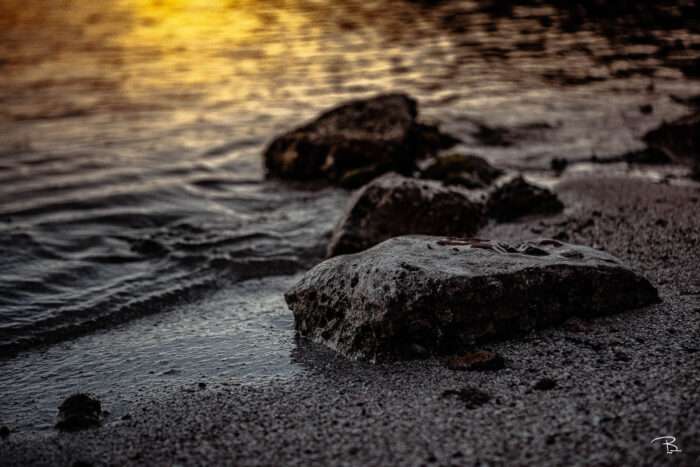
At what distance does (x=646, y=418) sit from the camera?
3.52 m

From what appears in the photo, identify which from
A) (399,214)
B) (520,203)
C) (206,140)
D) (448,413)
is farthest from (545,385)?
(206,140)

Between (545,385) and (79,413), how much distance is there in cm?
262

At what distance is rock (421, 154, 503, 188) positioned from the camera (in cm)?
878

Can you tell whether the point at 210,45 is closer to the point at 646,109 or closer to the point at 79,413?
the point at 646,109

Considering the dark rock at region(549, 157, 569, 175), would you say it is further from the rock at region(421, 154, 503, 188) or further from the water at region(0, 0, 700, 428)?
the rock at region(421, 154, 503, 188)

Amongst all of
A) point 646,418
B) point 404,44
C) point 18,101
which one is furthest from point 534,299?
point 404,44

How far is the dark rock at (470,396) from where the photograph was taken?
388cm

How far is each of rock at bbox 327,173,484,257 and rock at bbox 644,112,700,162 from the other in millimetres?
3968

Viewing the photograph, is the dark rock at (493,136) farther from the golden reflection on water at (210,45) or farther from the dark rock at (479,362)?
the dark rock at (479,362)

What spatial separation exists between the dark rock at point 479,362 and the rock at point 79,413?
2073 millimetres

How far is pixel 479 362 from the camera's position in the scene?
14.0 ft

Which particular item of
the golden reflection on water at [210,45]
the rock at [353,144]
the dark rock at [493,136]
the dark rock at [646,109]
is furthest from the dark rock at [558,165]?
the golden reflection on water at [210,45]

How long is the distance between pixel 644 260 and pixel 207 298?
3.69 meters

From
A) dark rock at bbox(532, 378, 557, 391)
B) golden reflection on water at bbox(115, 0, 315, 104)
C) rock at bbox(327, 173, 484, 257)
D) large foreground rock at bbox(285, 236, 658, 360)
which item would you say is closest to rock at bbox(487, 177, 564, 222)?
rock at bbox(327, 173, 484, 257)
